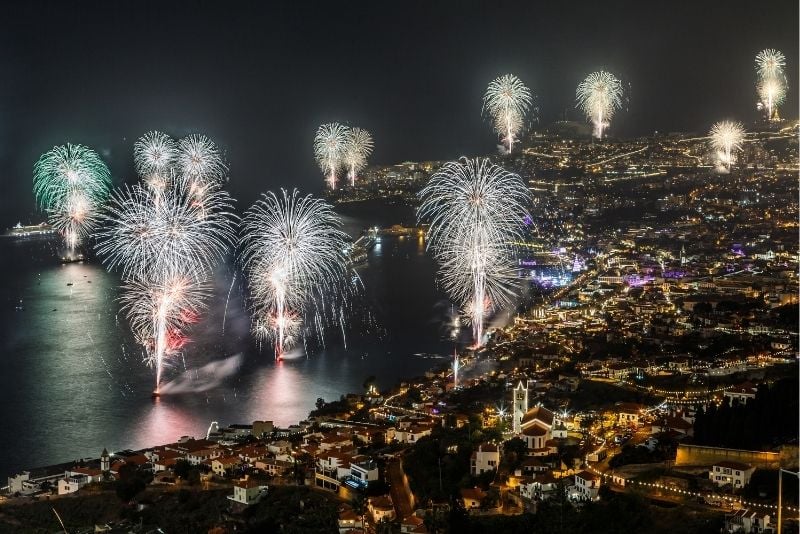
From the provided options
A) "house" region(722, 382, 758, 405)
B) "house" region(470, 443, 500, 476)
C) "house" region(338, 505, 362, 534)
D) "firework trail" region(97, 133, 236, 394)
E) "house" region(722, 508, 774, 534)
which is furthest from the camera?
"firework trail" region(97, 133, 236, 394)

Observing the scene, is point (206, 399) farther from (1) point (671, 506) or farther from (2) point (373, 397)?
(1) point (671, 506)

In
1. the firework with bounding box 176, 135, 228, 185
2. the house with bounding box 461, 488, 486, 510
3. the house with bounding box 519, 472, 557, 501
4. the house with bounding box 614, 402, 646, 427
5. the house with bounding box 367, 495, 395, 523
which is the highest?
the firework with bounding box 176, 135, 228, 185

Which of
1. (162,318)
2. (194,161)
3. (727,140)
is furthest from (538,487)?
(727,140)

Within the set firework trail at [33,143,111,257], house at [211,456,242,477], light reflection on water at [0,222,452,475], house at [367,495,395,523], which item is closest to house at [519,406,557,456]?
house at [367,495,395,523]

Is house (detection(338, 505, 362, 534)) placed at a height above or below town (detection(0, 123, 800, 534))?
below

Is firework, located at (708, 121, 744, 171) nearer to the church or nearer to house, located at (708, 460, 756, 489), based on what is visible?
the church

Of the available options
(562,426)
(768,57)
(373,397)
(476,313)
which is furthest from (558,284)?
(562,426)
